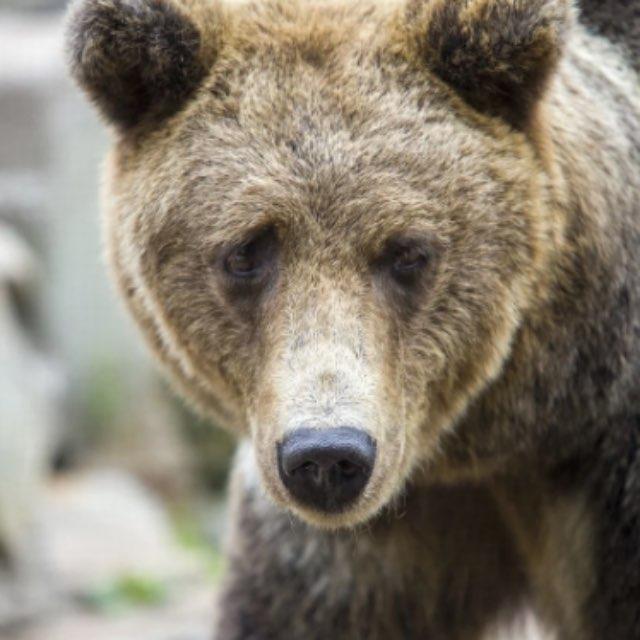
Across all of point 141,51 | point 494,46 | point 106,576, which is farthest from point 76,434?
point 494,46

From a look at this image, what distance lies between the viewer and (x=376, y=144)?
200 inches

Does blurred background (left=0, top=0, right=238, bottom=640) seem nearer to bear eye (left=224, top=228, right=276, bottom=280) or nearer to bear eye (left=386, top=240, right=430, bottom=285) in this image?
bear eye (left=224, top=228, right=276, bottom=280)

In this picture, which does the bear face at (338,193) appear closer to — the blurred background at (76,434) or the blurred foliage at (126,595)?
the blurred background at (76,434)

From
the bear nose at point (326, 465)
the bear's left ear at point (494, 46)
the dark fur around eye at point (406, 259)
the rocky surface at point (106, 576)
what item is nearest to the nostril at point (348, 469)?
the bear nose at point (326, 465)

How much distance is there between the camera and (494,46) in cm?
515

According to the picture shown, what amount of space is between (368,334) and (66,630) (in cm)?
652

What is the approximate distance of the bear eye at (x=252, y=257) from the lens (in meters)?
5.15

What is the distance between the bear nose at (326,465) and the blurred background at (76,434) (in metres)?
5.60

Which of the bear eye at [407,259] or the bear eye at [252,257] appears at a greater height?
the bear eye at [407,259]

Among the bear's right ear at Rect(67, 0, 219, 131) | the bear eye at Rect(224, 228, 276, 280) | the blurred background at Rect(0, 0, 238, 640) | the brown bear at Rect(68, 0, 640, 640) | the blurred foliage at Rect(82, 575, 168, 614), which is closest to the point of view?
the brown bear at Rect(68, 0, 640, 640)

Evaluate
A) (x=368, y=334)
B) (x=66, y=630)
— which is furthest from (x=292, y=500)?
(x=66, y=630)

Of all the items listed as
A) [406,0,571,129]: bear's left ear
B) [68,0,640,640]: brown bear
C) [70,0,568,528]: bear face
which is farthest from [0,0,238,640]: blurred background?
[406,0,571,129]: bear's left ear

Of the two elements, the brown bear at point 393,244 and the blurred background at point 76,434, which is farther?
the blurred background at point 76,434

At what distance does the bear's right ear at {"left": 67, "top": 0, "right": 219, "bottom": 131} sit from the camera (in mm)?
5273
